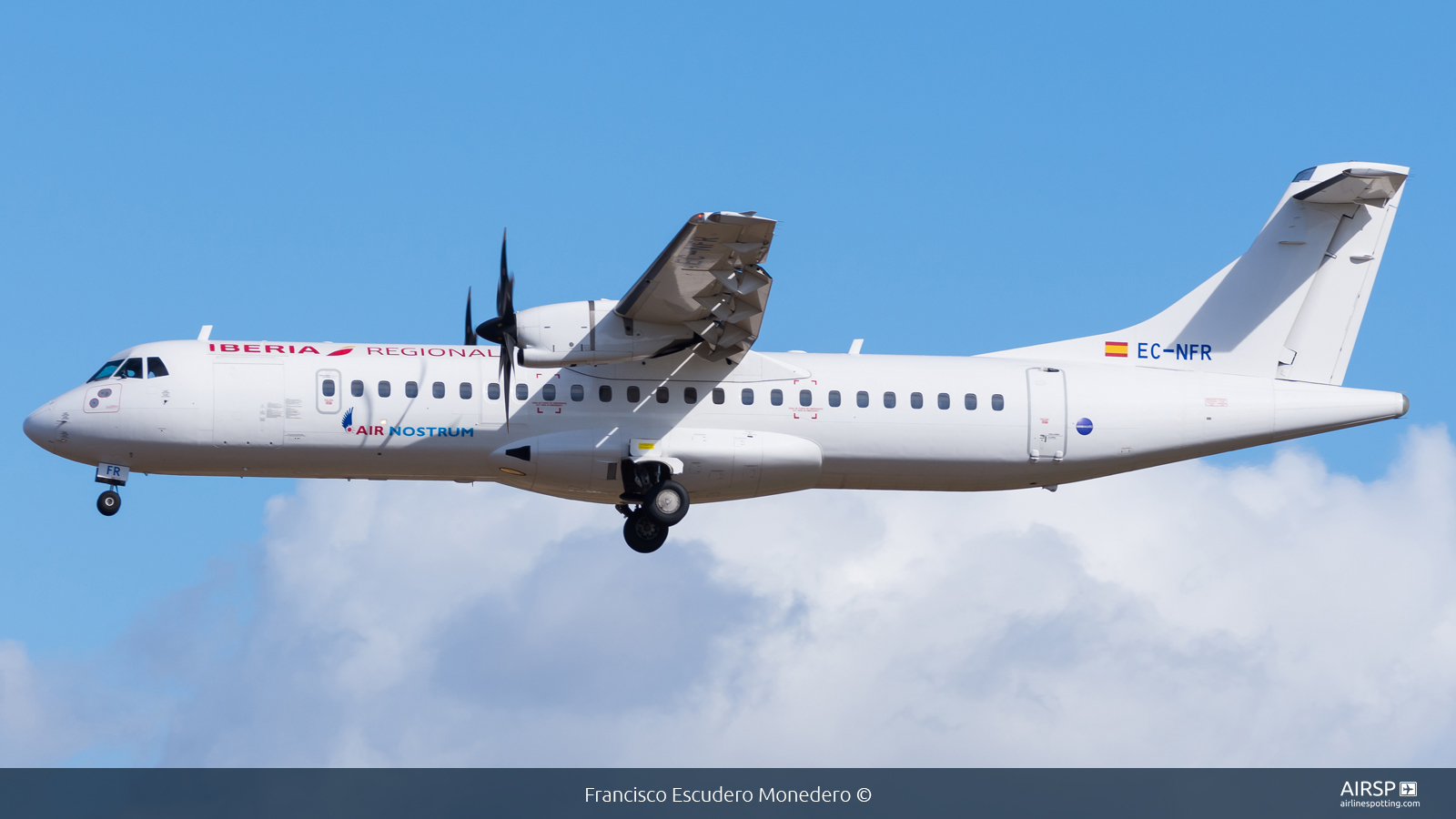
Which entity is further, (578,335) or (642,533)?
(642,533)

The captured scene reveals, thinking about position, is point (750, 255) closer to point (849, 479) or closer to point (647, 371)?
point (647, 371)

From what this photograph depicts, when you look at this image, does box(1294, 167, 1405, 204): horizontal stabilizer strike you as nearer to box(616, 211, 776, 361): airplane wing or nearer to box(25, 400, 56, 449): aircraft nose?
box(616, 211, 776, 361): airplane wing

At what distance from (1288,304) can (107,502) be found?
1928 centimetres

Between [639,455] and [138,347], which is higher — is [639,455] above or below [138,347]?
below

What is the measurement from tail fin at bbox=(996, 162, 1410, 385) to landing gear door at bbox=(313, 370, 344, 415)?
10926 millimetres

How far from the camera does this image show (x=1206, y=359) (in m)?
27.2

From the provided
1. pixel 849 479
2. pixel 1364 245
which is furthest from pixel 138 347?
pixel 1364 245

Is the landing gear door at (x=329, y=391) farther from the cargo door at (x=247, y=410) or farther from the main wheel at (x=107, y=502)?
the main wheel at (x=107, y=502)

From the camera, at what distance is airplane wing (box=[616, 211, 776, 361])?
71.4ft

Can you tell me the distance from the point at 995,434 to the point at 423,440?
28.9 ft

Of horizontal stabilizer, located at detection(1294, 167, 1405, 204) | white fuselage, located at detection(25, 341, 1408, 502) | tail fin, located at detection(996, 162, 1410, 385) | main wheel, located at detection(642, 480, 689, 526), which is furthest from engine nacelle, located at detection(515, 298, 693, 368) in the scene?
horizontal stabilizer, located at detection(1294, 167, 1405, 204)

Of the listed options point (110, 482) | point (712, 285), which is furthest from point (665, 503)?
point (110, 482)

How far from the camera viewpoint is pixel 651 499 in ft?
80.6

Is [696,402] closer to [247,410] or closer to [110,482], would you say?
[247,410]
